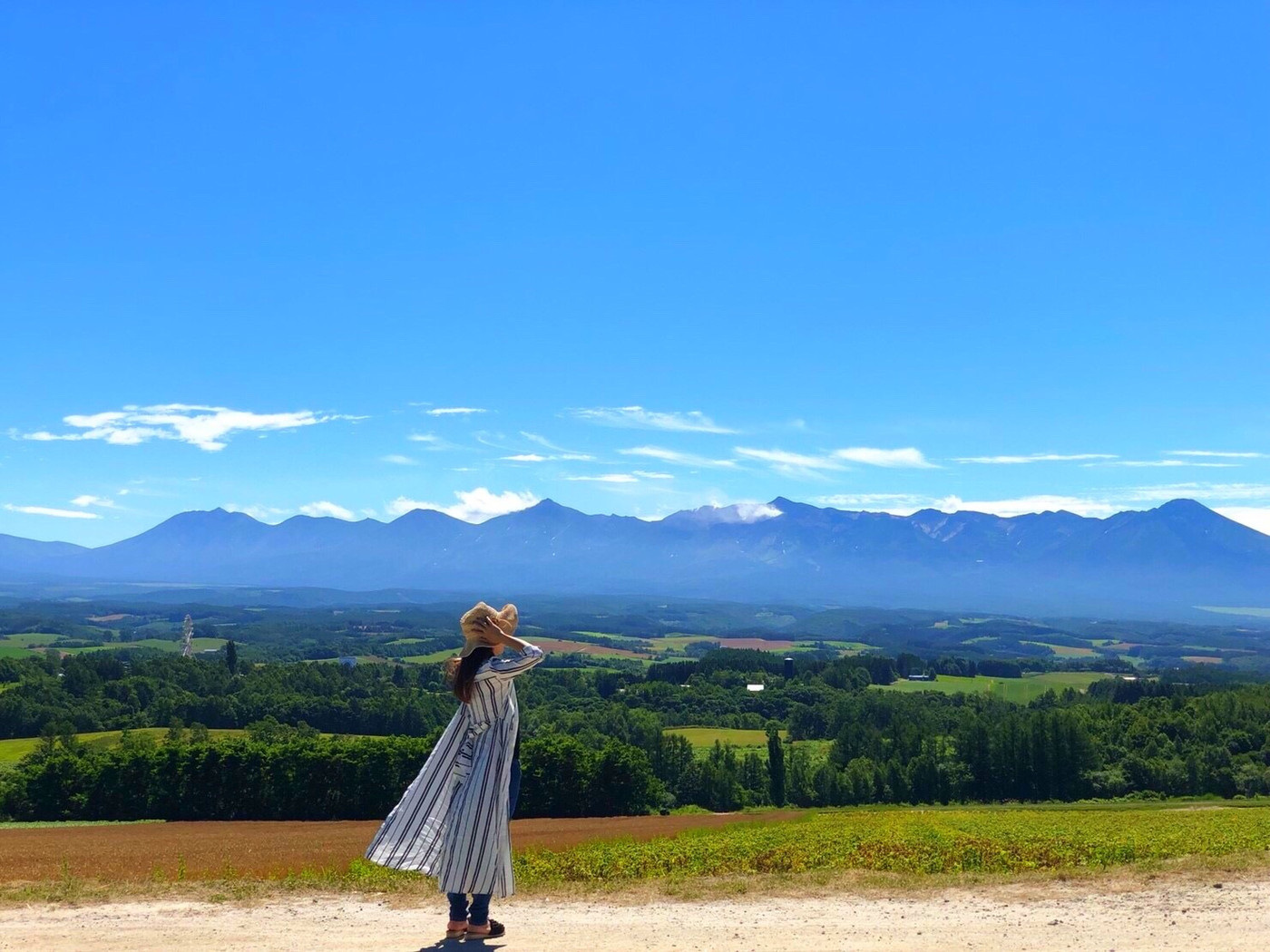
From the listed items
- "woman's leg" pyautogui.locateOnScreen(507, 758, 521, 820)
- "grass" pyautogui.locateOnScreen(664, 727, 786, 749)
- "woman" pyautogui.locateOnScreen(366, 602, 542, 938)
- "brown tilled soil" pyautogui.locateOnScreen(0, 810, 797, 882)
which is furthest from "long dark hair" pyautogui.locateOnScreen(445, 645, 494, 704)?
"grass" pyautogui.locateOnScreen(664, 727, 786, 749)

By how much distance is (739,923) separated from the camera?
9867mm

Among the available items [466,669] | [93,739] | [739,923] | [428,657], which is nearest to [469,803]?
[466,669]

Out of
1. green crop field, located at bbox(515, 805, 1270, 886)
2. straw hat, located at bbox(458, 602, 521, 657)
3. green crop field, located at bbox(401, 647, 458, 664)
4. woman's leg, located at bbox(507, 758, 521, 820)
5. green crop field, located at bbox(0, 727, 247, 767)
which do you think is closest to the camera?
straw hat, located at bbox(458, 602, 521, 657)

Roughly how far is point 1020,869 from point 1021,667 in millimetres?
189215

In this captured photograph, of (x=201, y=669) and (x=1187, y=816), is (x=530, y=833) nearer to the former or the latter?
(x=1187, y=816)

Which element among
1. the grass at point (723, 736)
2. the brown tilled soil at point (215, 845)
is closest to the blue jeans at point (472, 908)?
the brown tilled soil at point (215, 845)

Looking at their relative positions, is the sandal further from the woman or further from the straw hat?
the straw hat

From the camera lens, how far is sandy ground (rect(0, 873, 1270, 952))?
9.06 m

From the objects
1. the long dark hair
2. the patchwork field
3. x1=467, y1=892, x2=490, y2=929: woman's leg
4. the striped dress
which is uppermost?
the long dark hair

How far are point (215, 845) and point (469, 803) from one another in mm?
18611

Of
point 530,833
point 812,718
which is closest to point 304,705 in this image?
point 812,718

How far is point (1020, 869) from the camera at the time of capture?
12.0 meters

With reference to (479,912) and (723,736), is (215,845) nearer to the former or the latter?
(479,912)

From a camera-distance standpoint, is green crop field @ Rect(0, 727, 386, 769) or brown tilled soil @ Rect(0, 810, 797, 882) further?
green crop field @ Rect(0, 727, 386, 769)
